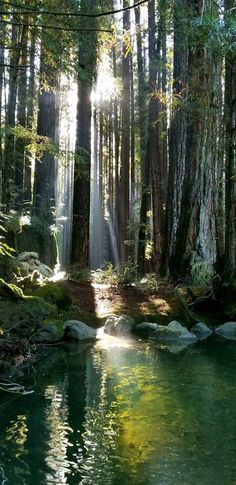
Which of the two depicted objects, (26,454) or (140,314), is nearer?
(26,454)

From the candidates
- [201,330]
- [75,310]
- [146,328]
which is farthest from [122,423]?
[201,330]

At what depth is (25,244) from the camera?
10.3 m

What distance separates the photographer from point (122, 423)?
4125mm

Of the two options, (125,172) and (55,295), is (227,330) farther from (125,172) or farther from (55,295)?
(125,172)

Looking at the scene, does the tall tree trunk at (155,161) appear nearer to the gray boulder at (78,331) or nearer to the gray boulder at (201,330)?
the gray boulder at (201,330)

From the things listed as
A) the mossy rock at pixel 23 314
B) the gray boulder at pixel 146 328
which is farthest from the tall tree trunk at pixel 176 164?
the mossy rock at pixel 23 314

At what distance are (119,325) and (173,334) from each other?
0.91 metres

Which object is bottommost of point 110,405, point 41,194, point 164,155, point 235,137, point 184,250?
point 110,405

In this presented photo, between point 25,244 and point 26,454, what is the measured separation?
713 cm

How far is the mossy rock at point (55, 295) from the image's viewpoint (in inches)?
323

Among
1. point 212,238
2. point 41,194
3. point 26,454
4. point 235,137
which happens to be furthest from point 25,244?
point 26,454

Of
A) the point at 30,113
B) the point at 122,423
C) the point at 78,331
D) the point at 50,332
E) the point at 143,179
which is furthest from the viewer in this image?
the point at 143,179

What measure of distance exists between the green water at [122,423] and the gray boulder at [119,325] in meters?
1.49

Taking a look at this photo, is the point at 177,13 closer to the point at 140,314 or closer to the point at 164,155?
the point at 140,314
